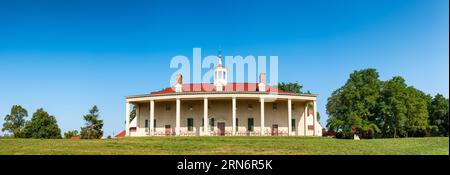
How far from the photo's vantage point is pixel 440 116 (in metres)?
62.0

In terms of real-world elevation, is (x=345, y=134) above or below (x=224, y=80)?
below

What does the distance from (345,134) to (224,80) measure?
61.1 feet

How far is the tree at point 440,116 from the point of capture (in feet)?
202

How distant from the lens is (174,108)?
2084 inches

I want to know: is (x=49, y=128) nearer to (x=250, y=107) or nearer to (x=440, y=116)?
(x=250, y=107)

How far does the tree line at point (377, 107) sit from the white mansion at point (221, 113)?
14.1 ft

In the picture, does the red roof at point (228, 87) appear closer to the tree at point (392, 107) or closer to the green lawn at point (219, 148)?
the tree at point (392, 107)

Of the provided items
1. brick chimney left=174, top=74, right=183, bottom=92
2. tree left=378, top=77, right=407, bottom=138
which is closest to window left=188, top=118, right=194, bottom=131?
brick chimney left=174, top=74, right=183, bottom=92

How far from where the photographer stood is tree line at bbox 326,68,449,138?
156ft

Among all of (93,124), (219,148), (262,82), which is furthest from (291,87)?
(219,148)

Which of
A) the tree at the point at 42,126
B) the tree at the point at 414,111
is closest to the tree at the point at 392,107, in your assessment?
the tree at the point at 414,111
